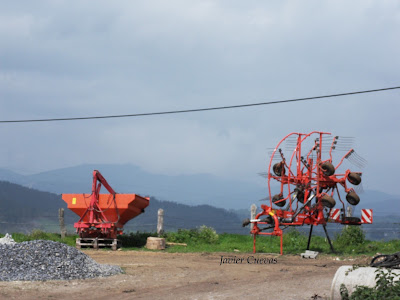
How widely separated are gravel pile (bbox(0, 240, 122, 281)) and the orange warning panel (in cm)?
699

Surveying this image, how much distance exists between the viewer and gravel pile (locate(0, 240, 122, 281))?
1349cm

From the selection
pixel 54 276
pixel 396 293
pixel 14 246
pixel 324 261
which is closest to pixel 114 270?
pixel 54 276

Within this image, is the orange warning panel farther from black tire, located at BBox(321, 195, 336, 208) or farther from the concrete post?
black tire, located at BBox(321, 195, 336, 208)

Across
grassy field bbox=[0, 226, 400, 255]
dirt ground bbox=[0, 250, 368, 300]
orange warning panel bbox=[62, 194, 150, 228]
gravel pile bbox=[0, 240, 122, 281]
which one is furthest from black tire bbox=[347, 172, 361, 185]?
gravel pile bbox=[0, 240, 122, 281]

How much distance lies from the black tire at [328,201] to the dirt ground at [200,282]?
1.79 m

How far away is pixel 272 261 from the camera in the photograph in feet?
57.9

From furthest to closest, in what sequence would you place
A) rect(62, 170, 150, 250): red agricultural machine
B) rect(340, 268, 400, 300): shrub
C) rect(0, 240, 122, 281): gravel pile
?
1. rect(62, 170, 150, 250): red agricultural machine
2. rect(0, 240, 122, 281): gravel pile
3. rect(340, 268, 400, 300): shrub

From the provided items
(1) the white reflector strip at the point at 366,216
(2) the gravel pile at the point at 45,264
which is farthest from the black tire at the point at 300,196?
(2) the gravel pile at the point at 45,264

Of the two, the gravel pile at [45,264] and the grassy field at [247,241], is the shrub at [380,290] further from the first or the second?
the grassy field at [247,241]

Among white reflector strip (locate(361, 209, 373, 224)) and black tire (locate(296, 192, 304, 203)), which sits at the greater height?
black tire (locate(296, 192, 304, 203))

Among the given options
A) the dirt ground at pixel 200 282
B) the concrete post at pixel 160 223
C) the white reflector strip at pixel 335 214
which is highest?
the white reflector strip at pixel 335 214

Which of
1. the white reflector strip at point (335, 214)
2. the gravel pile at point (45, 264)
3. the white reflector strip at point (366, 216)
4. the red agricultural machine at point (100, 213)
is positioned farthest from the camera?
the red agricultural machine at point (100, 213)

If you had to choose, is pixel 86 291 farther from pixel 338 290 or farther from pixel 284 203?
pixel 284 203

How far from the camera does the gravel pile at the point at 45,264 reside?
13.5 meters
